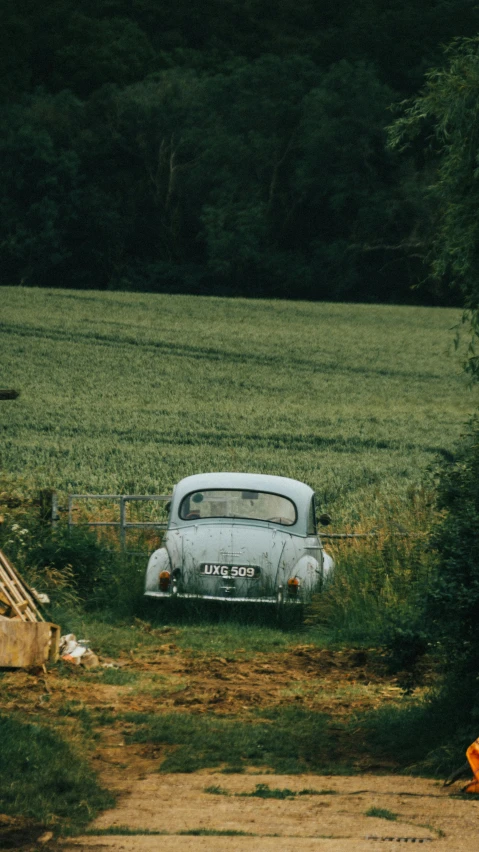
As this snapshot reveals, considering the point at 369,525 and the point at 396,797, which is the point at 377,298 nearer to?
the point at 369,525

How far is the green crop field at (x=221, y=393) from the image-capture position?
25828 mm

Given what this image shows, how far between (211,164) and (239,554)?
212 ft

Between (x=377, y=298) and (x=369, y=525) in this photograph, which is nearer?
(x=369, y=525)

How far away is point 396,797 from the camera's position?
6.33 meters

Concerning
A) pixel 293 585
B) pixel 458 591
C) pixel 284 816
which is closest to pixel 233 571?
pixel 293 585

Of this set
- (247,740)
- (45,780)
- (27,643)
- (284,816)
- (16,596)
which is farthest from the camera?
(16,596)

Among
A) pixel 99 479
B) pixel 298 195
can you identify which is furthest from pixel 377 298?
pixel 99 479

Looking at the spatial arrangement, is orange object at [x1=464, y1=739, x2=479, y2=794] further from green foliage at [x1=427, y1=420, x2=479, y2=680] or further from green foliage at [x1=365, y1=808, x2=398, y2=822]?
green foliage at [x1=427, y1=420, x2=479, y2=680]

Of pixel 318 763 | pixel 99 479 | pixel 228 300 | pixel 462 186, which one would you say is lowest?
pixel 318 763

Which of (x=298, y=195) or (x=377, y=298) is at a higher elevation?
(x=298, y=195)

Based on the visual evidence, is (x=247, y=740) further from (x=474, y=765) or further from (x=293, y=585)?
(x=293, y=585)

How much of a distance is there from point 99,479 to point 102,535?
773 centimetres

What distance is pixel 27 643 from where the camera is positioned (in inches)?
369

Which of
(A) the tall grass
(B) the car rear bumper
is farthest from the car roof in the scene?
(B) the car rear bumper
